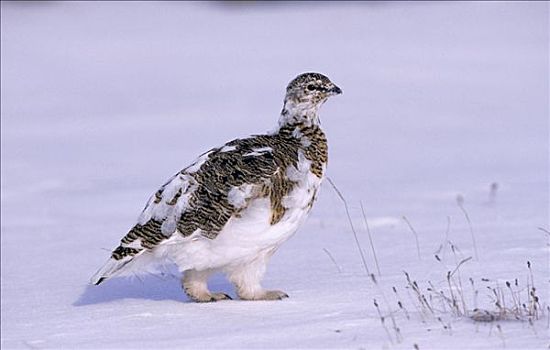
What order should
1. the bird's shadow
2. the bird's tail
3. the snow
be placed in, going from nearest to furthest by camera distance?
the snow
the bird's tail
the bird's shadow

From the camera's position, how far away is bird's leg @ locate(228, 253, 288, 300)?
607 centimetres

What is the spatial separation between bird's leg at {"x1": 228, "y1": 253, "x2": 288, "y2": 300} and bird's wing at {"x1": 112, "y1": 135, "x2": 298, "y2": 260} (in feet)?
1.30

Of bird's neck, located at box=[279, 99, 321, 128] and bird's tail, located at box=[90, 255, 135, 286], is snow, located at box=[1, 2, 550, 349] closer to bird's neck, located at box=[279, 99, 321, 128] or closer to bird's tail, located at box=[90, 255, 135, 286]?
bird's tail, located at box=[90, 255, 135, 286]

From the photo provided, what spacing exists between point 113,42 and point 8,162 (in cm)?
948

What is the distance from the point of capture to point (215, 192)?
19.1ft

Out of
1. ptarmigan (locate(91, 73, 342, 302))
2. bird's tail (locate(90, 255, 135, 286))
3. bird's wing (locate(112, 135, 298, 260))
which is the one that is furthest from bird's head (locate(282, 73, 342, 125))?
bird's tail (locate(90, 255, 135, 286))

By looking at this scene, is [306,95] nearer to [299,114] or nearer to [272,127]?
[299,114]

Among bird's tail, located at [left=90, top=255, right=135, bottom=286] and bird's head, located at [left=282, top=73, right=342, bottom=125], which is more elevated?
bird's head, located at [left=282, top=73, right=342, bottom=125]

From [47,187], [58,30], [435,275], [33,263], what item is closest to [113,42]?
[58,30]

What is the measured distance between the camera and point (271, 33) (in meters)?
23.6

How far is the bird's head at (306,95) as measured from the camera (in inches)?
247

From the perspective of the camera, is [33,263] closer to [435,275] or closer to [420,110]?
[435,275]

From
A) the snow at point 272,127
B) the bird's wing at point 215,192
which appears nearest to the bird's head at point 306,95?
the bird's wing at point 215,192

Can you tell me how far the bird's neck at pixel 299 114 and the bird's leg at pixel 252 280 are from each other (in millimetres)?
710
